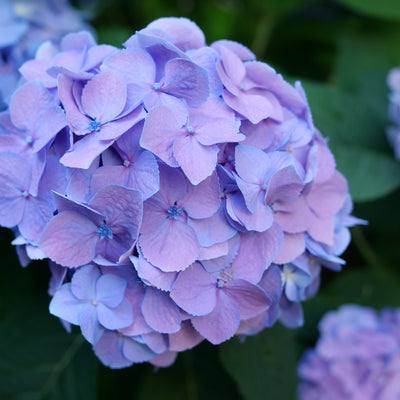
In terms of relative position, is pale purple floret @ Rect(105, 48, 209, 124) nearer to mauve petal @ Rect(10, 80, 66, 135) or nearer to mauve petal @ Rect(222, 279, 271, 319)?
mauve petal @ Rect(10, 80, 66, 135)

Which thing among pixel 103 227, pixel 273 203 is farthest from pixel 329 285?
pixel 103 227

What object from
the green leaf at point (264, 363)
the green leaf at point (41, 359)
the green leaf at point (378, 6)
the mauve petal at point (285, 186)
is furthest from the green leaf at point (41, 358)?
the green leaf at point (378, 6)

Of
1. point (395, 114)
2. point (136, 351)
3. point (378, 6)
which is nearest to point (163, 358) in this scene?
point (136, 351)

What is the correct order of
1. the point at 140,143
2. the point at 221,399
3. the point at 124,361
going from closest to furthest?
the point at 140,143 < the point at 124,361 < the point at 221,399

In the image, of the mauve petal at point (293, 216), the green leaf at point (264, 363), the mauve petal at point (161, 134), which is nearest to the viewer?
the mauve petal at point (161, 134)

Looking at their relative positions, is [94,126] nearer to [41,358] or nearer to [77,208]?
[77,208]

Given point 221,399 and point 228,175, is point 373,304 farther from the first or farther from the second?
point 228,175

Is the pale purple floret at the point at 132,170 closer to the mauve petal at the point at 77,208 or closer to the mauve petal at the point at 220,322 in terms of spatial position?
the mauve petal at the point at 77,208
